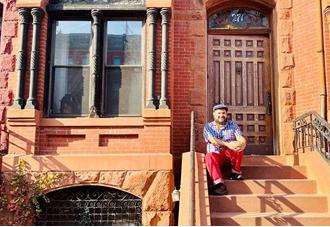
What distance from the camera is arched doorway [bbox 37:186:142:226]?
23.7 feet

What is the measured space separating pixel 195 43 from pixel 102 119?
7.95 ft

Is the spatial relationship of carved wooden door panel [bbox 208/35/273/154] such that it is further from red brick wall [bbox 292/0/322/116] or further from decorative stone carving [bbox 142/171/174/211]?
decorative stone carving [bbox 142/171/174/211]

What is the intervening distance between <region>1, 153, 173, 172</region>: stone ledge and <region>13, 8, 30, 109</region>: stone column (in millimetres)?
953

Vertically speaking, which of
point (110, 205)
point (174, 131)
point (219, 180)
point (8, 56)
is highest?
point (8, 56)

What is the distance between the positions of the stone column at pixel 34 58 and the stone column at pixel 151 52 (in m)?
1.88

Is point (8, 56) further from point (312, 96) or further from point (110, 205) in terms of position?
point (312, 96)

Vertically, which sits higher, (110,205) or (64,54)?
(64,54)

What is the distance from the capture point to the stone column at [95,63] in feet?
25.0

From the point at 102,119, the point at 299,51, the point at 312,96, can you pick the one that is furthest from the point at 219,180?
the point at 299,51

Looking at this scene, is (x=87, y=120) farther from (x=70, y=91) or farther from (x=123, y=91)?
(x=123, y=91)

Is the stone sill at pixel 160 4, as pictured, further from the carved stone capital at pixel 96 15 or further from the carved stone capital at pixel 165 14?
the carved stone capital at pixel 96 15

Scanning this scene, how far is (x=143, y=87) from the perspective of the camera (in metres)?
7.77

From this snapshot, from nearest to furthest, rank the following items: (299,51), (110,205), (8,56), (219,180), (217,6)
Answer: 1. (219,180)
2. (110,205)
3. (8,56)
4. (299,51)
5. (217,6)

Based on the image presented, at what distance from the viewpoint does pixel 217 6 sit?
9.11m
